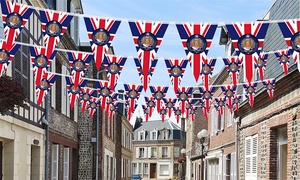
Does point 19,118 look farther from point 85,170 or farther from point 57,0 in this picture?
point 85,170

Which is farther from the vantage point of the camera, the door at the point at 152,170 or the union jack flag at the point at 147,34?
the door at the point at 152,170

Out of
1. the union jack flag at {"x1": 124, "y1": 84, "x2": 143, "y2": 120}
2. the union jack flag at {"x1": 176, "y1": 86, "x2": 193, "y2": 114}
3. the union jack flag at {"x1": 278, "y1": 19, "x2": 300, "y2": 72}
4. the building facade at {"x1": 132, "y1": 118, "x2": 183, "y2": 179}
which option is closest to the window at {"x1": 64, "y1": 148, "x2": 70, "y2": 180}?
the union jack flag at {"x1": 124, "y1": 84, "x2": 143, "y2": 120}

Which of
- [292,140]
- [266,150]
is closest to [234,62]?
[292,140]

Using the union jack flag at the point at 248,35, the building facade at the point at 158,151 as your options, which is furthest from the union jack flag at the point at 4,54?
the building facade at the point at 158,151

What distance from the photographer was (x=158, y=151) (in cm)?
6962

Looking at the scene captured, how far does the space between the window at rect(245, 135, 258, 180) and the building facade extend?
173ft

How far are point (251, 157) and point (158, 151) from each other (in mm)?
54678

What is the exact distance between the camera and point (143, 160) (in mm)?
70688

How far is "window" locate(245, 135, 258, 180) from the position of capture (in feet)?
48.7

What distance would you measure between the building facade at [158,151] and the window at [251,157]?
5279 centimetres

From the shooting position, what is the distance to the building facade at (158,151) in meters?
69.0

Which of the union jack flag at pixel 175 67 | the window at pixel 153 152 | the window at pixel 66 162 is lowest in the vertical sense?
the window at pixel 153 152

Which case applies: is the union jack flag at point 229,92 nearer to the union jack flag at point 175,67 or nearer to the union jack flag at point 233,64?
the union jack flag at point 233,64

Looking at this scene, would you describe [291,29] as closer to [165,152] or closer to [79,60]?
[79,60]
